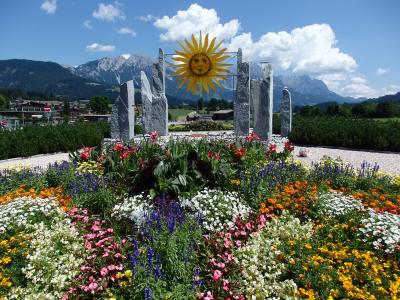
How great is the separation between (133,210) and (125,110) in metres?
11.4

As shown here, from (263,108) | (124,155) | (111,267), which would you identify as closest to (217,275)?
(111,267)

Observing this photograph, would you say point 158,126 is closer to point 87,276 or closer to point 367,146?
point 367,146

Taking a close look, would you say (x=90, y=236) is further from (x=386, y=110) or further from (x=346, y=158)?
(x=386, y=110)

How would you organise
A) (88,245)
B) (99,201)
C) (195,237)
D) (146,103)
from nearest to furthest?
(195,237), (88,245), (99,201), (146,103)

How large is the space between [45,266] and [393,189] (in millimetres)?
6824

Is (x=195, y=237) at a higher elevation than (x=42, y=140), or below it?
below

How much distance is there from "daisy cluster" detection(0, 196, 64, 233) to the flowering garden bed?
0.02m

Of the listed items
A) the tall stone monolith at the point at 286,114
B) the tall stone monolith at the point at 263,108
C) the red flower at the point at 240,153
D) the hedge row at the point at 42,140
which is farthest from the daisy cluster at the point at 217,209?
the tall stone monolith at the point at 286,114

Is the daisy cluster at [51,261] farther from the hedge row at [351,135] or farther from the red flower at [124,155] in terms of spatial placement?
the hedge row at [351,135]

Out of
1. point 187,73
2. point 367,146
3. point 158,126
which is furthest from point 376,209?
point 158,126

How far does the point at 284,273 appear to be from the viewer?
3.85 metres

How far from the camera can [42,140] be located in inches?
568

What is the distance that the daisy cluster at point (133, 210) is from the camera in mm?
4574

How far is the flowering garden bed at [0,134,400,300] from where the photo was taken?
3.50 m
